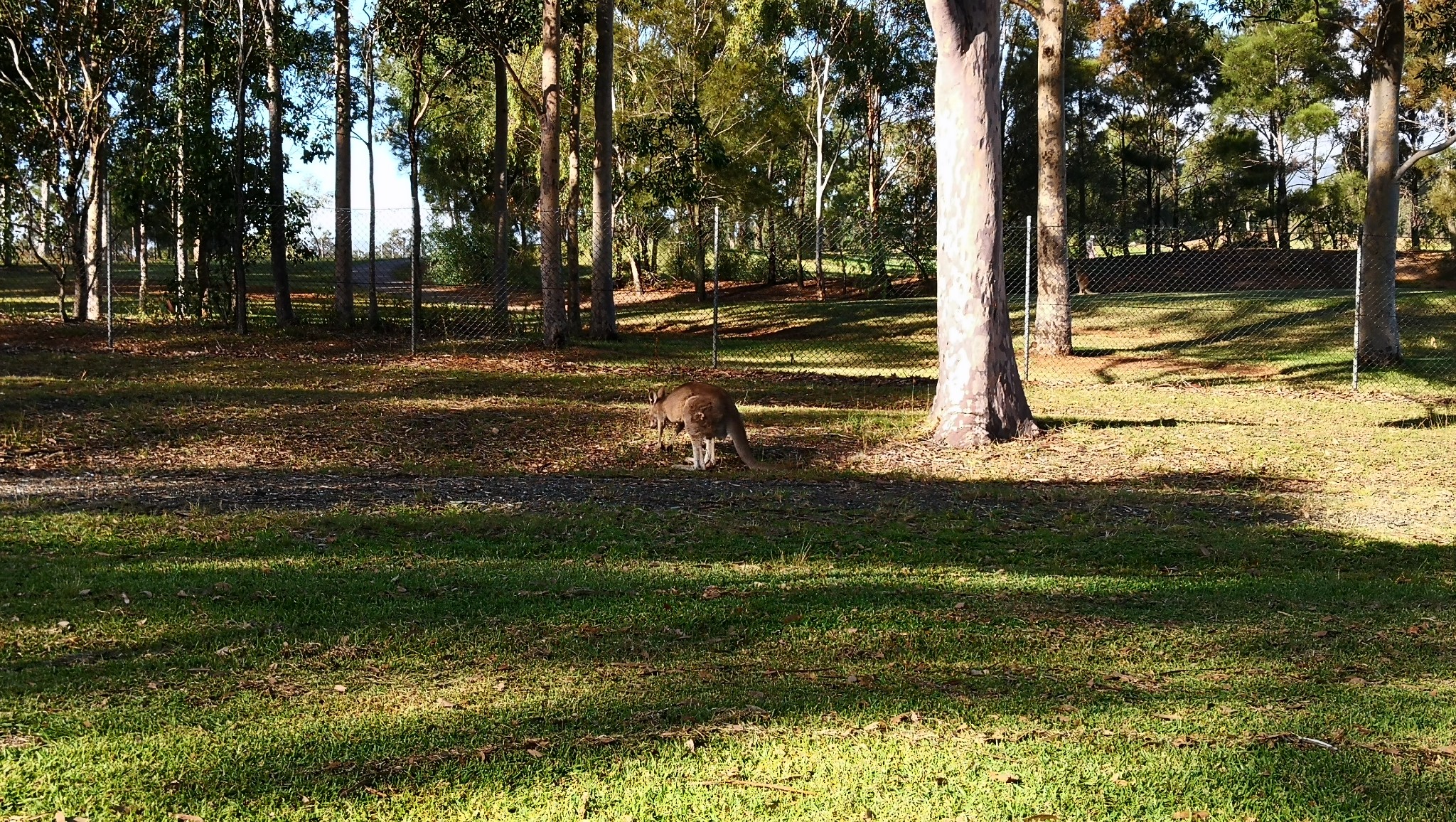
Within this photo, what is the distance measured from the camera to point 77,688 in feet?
15.2

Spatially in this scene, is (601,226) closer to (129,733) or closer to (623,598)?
(623,598)

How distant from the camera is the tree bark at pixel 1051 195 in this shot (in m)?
21.5

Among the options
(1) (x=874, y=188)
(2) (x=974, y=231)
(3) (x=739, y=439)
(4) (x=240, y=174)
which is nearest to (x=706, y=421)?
(3) (x=739, y=439)

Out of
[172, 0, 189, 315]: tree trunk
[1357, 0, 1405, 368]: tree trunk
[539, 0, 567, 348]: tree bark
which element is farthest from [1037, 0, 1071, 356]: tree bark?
[172, 0, 189, 315]: tree trunk

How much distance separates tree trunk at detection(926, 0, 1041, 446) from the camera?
1244 centimetres

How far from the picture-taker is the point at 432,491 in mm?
9500

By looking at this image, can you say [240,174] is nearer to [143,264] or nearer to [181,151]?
[181,151]

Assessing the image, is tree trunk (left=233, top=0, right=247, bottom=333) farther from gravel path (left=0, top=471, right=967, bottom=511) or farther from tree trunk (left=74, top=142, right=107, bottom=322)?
gravel path (left=0, top=471, right=967, bottom=511)

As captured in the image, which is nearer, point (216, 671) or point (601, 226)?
point (216, 671)

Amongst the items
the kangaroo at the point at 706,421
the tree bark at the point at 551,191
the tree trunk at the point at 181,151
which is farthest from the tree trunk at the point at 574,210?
the kangaroo at the point at 706,421

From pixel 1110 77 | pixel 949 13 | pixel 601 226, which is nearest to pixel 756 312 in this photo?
pixel 601 226

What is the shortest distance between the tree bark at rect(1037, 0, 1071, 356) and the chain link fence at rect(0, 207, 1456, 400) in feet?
0.26

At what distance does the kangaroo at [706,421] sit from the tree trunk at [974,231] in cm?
259

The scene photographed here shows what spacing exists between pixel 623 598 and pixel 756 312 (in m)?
25.8
